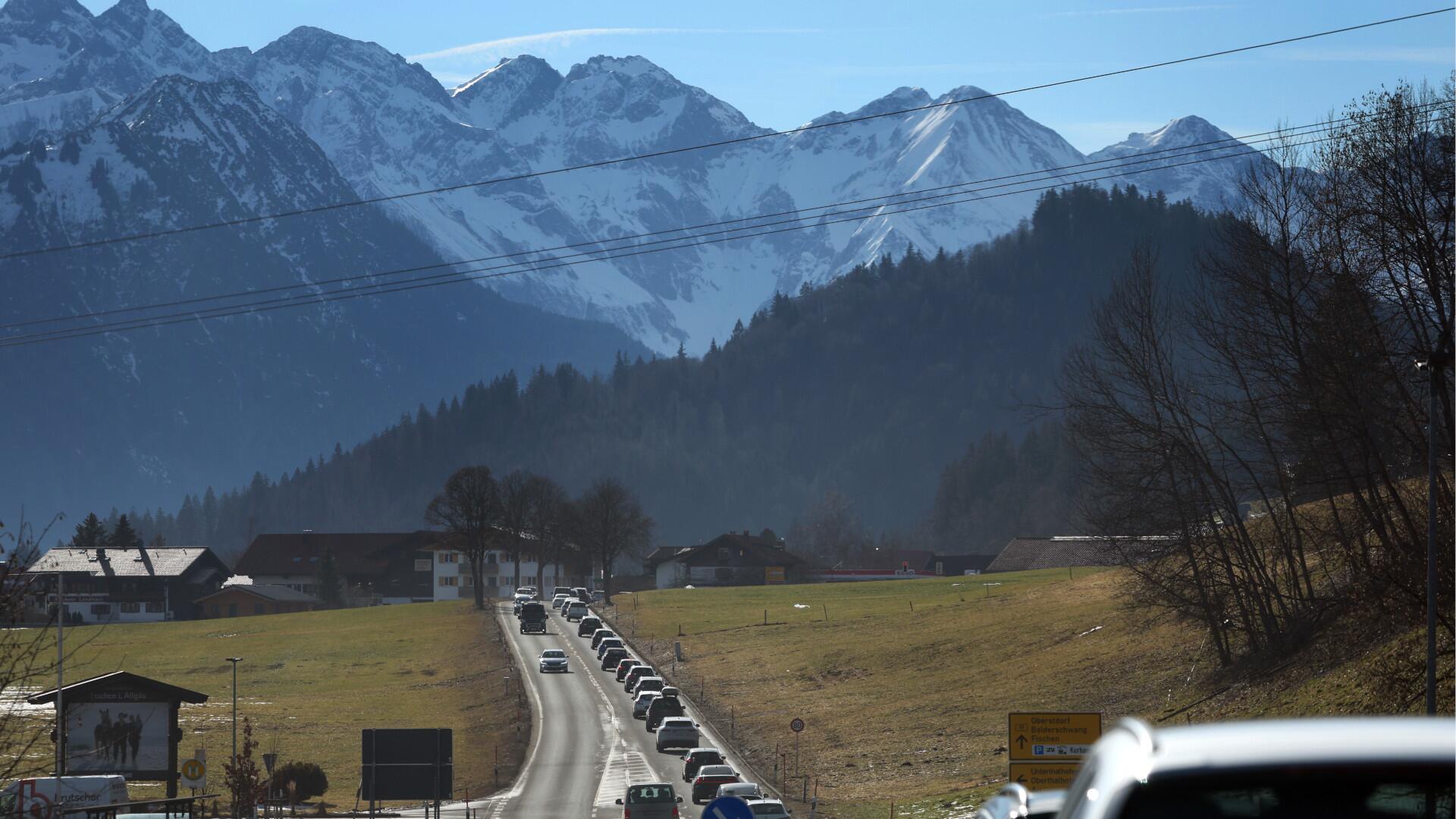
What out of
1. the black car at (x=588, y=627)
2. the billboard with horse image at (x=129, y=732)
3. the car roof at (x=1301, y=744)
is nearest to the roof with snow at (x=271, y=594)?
the black car at (x=588, y=627)

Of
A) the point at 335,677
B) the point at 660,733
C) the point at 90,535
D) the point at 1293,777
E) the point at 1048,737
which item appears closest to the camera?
the point at 1293,777

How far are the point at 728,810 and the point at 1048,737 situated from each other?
10.3 meters

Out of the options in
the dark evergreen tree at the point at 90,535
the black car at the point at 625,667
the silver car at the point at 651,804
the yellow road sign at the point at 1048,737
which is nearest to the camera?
the yellow road sign at the point at 1048,737

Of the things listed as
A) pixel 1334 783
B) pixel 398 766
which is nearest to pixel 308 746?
pixel 398 766

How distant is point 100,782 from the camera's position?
123 feet

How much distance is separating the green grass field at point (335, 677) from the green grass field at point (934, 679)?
9623 millimetres

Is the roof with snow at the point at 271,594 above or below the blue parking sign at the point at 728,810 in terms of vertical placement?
above

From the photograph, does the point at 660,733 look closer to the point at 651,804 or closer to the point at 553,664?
the point at 651,804

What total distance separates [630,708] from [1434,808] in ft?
213

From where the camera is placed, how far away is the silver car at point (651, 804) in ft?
120

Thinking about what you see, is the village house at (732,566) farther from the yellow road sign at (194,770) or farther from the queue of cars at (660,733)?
the yellow road sign at (194,770)

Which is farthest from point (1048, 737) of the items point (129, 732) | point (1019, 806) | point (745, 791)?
point (129, 732)

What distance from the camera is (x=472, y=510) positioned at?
419ft

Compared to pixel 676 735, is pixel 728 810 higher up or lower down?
higher up
